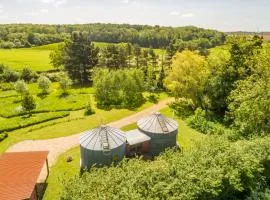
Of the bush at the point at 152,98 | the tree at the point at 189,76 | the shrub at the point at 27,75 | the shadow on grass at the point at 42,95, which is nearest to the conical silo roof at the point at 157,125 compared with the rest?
the tree at the point at 189,76

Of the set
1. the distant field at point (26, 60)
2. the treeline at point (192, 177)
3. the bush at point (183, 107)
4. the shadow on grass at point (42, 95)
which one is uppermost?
the treeline at point (192, 177)

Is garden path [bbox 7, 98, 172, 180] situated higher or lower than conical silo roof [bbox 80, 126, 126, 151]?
lower

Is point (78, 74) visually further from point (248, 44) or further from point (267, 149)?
point (267, 149)

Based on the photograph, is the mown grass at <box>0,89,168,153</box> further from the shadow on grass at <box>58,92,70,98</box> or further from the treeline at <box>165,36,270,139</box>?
the shadow on grass at <box>58,92,70,98</box>

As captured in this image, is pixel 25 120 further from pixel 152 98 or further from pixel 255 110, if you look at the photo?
pixel 255 110

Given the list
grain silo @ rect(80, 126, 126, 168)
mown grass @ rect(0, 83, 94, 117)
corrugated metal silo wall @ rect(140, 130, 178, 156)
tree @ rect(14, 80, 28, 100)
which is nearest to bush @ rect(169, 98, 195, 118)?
corrugated metal silo wall @ rect(140, 130, 178, 156)

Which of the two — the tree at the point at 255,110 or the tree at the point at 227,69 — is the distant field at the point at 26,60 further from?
the tree at the point at 255,110
